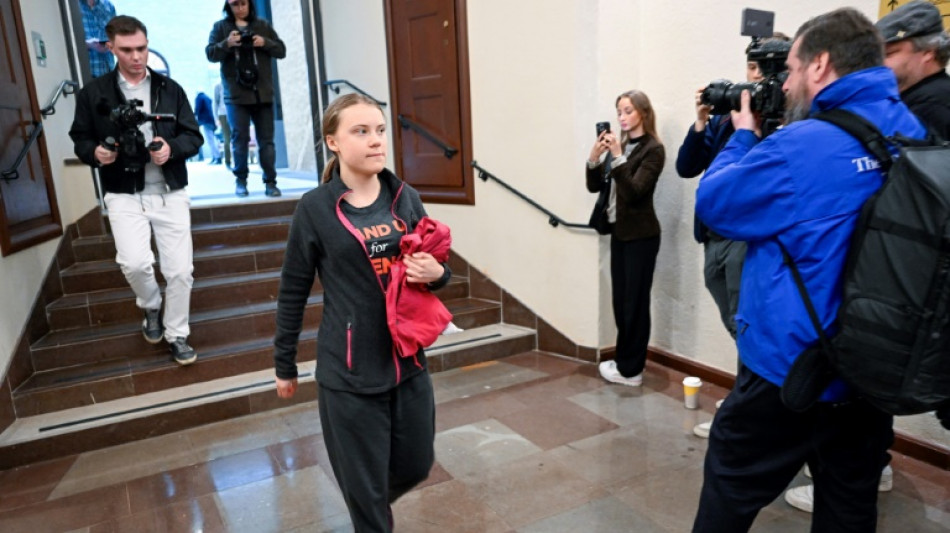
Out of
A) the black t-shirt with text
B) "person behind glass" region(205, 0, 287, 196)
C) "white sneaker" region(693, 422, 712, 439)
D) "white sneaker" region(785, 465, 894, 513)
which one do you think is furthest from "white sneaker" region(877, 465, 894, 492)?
"person behind glass" region(205, 0, 287, 196)

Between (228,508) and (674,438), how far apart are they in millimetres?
1940

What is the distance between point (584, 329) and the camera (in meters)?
3.94

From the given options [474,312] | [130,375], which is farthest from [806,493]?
[130,375]

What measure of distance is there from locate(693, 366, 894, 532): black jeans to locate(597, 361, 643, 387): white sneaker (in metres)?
1.99

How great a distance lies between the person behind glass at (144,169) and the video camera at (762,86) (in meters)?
2.67

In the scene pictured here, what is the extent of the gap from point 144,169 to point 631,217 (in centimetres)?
258

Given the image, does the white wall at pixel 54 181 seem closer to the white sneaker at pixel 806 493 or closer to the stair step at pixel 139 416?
the stair step at pixel 139 416

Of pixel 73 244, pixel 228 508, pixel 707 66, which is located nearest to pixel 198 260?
pixel 73 244

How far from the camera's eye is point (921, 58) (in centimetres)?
195

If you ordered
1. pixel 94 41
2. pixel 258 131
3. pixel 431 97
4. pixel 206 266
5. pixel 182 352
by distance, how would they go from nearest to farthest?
pixel 182 352 → pixel 206 266 → pixel 431 97 → pixel 94 41 → pixel 258 131

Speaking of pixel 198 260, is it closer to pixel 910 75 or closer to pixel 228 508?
pixel 228 508

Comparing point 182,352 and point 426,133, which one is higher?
point 426,133

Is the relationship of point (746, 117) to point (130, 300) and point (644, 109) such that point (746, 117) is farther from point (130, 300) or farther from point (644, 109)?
point (130, 300)

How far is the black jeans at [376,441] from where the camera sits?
1.71m
